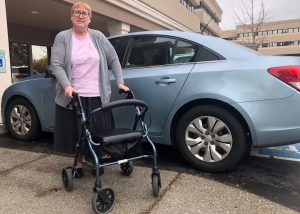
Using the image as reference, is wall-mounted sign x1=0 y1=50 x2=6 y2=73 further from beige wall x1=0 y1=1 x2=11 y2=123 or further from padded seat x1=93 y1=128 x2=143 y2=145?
padded seat x1=93 y1=128 x2=143 y2=145

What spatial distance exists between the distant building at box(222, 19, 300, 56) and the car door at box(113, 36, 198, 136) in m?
65.7

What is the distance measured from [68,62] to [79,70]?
4.8 inches

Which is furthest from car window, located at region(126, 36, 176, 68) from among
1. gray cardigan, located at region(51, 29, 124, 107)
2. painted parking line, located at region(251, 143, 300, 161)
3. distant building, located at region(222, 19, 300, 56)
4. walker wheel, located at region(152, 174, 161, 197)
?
distant building, located at region(222, 19, 300, 56)

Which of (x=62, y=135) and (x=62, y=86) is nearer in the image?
(x=62, y=86)

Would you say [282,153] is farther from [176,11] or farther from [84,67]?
[176,11]

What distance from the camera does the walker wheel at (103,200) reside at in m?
2.76

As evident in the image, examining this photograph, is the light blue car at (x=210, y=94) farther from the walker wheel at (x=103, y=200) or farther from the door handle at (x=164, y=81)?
the walker wheel at (x=103, y=200)

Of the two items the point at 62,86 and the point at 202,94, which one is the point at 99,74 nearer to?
the point at 62,86

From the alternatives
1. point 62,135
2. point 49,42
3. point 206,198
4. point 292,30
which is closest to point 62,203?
point 62,135

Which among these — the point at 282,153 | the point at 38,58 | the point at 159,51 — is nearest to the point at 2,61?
the point at 159,51

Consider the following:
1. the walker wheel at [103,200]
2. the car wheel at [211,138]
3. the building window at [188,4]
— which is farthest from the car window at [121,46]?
the building window at [188,4]

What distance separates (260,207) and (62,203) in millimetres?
1619

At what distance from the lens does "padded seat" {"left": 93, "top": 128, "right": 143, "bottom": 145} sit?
115 inches

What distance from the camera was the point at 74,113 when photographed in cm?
348
